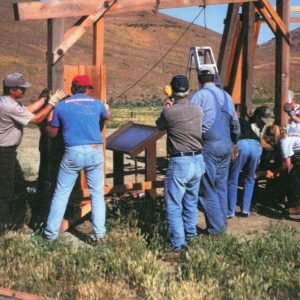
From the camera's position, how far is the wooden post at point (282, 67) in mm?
8938

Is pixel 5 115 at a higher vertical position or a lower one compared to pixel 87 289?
higher

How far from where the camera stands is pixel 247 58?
32.3ft

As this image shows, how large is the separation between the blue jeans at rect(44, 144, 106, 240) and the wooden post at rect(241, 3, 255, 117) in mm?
3817

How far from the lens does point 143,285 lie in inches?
205

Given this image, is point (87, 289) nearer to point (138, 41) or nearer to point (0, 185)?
point (0, 185)

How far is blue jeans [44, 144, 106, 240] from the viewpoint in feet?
21.7

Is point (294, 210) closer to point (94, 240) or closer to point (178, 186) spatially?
point (178, 186)

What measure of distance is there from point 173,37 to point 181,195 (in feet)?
261

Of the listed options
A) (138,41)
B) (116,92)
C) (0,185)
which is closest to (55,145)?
(0,185)

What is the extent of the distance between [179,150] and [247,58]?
3.99 metres

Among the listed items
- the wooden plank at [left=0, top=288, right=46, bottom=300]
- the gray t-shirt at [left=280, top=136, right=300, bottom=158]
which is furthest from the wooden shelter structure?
→ the wooden plank at [left=0, top=288, right=46, bottom=300]

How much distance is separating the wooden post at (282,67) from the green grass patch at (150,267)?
2.62 meters

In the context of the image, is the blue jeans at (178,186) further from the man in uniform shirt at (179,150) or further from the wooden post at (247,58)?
the wooden post at (247,58)

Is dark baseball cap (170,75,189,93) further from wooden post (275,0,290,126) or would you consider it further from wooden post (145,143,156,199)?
wooden post (275,0,290,126)
